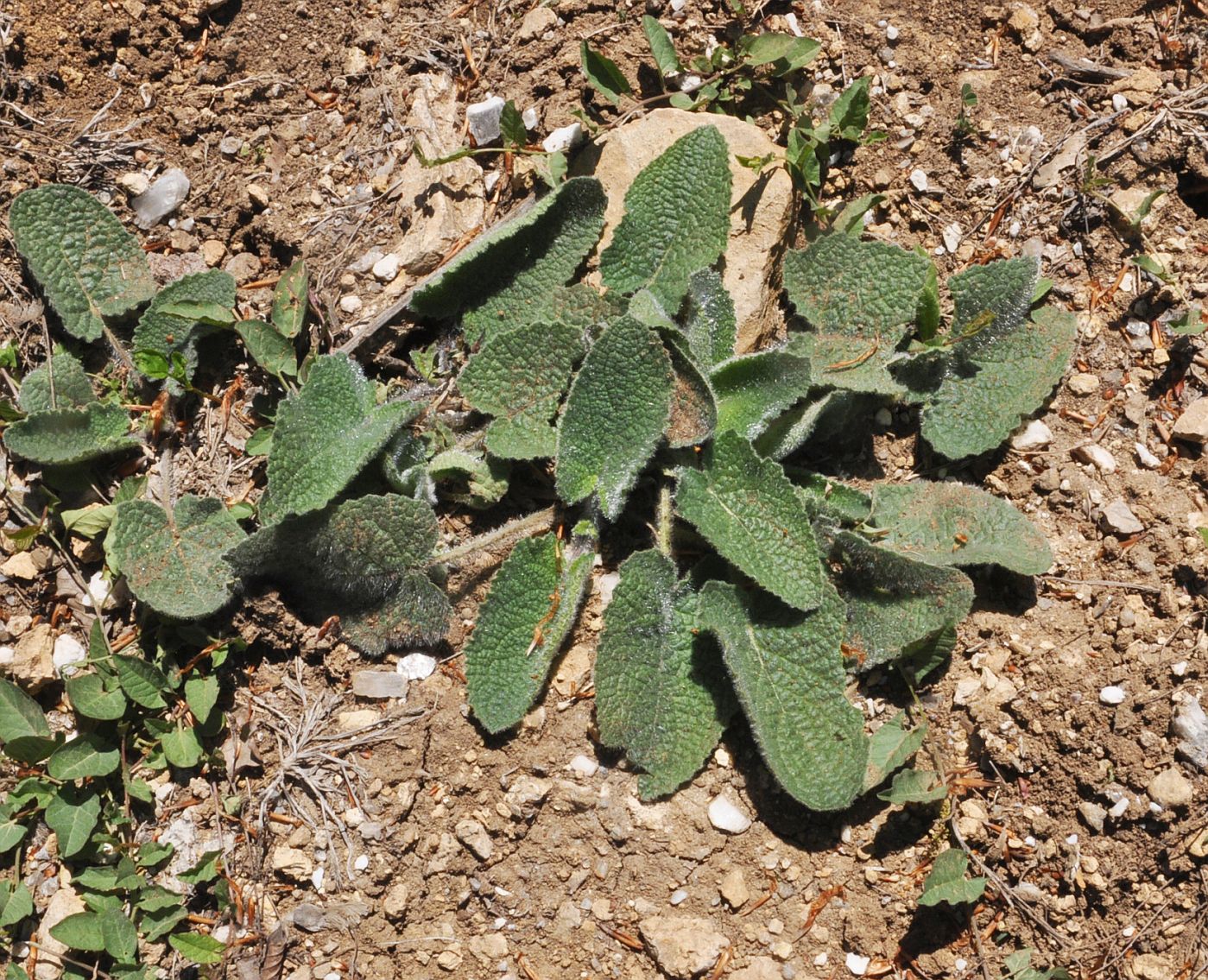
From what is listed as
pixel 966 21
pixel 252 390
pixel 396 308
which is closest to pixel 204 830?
pixel 252 390

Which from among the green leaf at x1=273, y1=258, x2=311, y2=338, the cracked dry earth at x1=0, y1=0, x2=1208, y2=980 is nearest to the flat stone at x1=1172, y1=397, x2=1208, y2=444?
the cracked dry earth at x1=0, y1=0, x2=1208, y2=980

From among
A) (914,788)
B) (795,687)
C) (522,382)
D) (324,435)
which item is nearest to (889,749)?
(914,788)

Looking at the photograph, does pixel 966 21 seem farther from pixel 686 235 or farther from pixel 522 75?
pixel 522 75

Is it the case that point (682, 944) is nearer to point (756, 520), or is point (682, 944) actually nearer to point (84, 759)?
point (756, 520)

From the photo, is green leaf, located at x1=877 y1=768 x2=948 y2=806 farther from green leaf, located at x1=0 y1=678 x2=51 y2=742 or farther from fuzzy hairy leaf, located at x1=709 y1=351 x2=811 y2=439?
green leaf, located at x1=0 y1=678 x2=51 y2=742

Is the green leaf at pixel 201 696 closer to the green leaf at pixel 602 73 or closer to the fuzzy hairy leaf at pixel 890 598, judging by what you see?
the fuzzy hairy leaf at pixel 890 598

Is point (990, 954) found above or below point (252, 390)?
below
